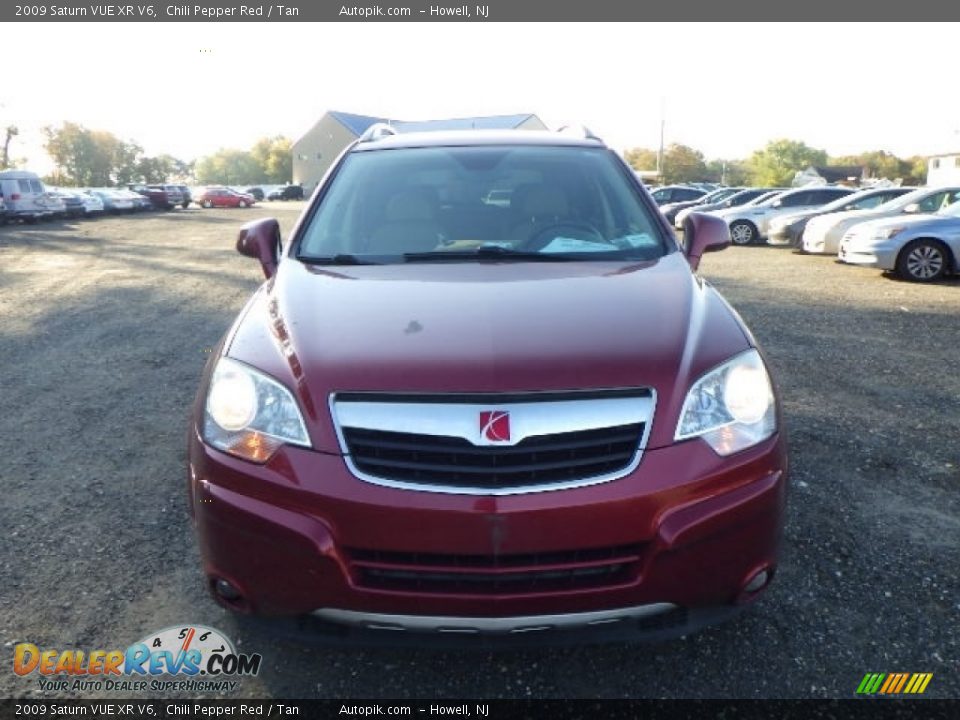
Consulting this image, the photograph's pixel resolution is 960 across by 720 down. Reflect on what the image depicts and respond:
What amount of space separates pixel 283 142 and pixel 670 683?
11802 centimetres

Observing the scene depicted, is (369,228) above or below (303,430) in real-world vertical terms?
above

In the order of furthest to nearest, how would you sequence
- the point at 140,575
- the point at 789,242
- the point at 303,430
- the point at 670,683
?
the point at 789,242 → the point at 140,575 → the point at 670,683 → the point at 303,430

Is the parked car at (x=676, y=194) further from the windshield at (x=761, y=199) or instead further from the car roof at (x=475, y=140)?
the car roof at (x=475, y=140)

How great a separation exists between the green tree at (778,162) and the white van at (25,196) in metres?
99.5

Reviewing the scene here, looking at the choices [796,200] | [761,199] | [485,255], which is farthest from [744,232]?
[485,255]

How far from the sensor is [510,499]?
1802 millimetres

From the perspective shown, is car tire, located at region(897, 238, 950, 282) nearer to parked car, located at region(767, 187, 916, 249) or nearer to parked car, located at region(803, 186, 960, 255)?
parked car, located at region(803, 186, 960, 255)

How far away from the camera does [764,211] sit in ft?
58.7

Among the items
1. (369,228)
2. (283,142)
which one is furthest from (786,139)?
(369,228)

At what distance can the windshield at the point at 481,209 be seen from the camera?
2.94 meters

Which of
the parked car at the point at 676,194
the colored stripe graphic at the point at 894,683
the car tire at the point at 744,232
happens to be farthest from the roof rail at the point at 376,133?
the parked car at the point at 676,194

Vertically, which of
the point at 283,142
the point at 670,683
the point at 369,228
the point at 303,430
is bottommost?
the point at 670,683

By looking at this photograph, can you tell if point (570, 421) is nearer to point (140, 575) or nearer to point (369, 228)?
point (369, 228)

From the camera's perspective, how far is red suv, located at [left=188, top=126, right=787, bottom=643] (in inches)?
72.0
